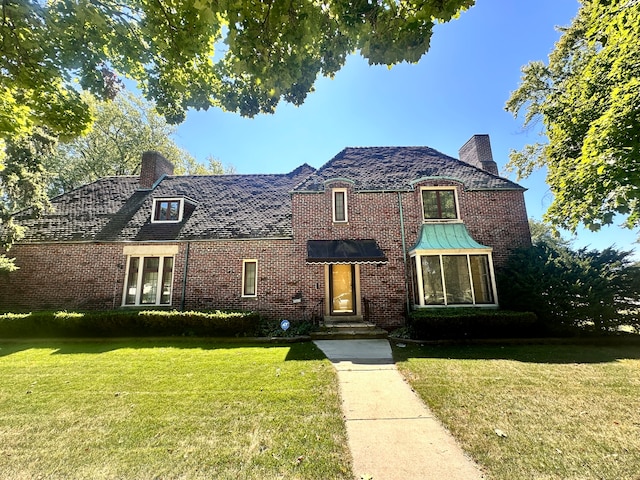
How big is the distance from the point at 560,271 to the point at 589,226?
2.09m

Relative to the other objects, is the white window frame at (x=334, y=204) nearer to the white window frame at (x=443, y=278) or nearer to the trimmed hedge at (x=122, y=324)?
the white window frame at (x=443, y=278)

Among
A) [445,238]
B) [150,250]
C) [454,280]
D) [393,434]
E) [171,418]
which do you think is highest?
[445,238]

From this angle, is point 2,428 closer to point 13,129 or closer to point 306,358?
point 306,358

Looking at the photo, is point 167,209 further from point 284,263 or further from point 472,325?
point 472,325

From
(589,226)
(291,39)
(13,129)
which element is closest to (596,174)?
(589,226)

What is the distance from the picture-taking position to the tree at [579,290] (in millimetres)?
11141

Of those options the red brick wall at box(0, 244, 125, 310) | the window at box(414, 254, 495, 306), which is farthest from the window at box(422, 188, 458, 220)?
the red brick wall at box(0, 244, 125, 310)

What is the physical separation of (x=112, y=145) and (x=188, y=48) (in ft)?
94.5

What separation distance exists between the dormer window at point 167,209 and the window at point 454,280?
12.9m

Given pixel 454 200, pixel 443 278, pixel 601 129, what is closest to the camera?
pixel 601 129

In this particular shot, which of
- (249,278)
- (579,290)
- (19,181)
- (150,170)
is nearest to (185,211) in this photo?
(150,170)

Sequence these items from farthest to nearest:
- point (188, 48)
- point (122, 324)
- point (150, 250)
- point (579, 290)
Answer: point (150, 250), point (122, 324), point (579, 290), point (188, 48)

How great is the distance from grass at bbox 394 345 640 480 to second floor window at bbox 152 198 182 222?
13471mm

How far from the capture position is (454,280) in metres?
13.2
